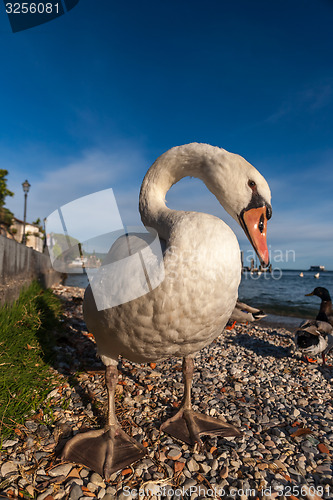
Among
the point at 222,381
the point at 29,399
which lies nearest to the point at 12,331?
the point at 29,399

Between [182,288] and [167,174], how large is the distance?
1.32m

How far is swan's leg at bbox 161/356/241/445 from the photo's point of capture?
2.67 metres

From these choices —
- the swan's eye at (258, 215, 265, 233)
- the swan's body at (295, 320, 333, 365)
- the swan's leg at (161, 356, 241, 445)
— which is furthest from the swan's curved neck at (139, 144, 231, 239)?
the swan's body at (295, 320, 333, 365)

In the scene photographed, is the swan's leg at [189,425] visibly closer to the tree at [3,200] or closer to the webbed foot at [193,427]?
the webbed foot at [193,427]

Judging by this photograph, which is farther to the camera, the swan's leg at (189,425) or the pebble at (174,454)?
the swan's leg at (189,425)

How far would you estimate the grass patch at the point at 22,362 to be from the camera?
8.49ft

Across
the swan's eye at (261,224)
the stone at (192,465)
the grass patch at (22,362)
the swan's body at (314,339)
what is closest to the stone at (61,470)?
the grass patch at (22,362)

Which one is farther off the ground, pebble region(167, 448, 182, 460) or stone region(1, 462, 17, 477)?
stone region(1, 462, 17, 477)

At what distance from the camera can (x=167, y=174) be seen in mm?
2846

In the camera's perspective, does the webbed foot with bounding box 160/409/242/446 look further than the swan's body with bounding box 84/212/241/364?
Yes

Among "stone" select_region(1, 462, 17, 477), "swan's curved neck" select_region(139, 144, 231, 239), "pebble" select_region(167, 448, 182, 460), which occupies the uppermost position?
"swan's curved neck" select_region(139, 144, 231, 239)

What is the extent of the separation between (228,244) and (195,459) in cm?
189

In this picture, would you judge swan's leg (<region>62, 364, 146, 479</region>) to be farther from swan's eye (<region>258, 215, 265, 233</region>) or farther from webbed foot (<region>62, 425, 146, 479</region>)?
swan's eye (<region>258, 215, 265, 233</region>)

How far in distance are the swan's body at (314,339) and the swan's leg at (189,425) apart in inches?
133
